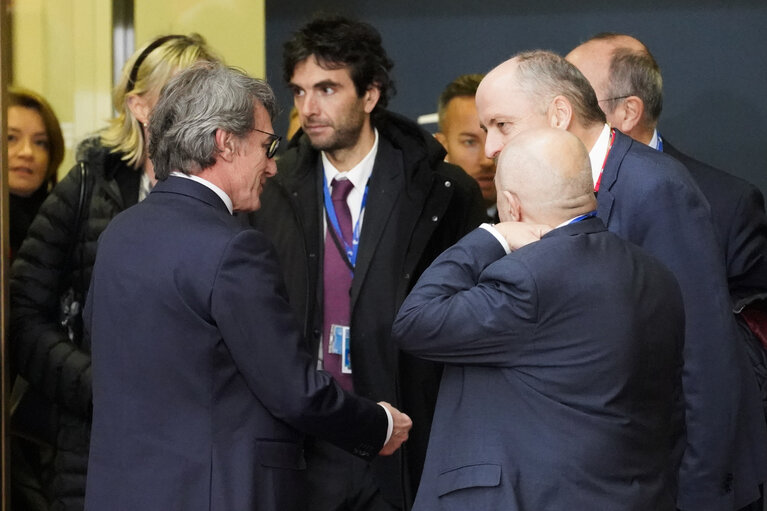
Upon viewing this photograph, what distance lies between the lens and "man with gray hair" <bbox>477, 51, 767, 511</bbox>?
2.72 meters

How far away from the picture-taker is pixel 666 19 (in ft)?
17.5

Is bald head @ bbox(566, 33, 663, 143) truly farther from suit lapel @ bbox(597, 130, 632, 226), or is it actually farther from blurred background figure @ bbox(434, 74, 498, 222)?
blurred background figure @ bbox(434, 74, 498, 222)

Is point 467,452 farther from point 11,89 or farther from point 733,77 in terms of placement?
point 733,77

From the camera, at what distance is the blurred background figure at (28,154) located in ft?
14.0

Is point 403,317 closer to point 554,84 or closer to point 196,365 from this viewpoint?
point 196,365

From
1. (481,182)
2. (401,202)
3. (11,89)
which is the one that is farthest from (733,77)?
(11,89)

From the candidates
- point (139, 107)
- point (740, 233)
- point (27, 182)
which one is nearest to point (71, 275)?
point (139, 107)

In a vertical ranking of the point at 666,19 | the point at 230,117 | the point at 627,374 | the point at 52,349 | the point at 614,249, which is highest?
the point at 666,19

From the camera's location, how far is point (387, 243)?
376 cm

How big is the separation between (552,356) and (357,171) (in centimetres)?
175

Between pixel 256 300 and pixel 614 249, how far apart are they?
0.76 m

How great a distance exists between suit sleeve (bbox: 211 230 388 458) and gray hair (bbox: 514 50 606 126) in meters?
0.77

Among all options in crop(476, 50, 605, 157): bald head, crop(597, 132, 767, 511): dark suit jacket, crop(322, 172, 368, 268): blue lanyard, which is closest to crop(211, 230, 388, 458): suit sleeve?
crop(476, 50, 605, 157): bald head

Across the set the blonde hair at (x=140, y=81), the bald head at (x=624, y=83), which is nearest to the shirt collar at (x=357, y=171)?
the blonde hair at (x=140, y=81)
